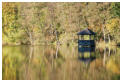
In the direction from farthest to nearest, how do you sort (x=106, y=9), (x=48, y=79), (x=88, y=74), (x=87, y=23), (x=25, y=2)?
(x=25, y=2) → (x=87, y=23) → (x=106, y=9) → (x=88, y=74) → (x=48, y=79)

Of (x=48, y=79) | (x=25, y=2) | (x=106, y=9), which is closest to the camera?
(x=48, y=79)

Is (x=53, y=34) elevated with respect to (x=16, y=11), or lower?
lower

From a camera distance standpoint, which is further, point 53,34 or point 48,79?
point 53,34

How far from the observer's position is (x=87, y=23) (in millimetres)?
29125

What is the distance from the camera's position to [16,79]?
8898mm

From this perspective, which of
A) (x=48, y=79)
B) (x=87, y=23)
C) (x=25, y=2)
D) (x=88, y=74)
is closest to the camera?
(x=48, y=79)

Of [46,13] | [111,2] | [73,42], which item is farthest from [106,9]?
[46,13]

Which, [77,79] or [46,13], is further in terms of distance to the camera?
[46,13]

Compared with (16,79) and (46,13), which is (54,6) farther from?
(16,79)

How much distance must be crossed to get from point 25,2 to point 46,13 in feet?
10.5

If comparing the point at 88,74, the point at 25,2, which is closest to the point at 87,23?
the point at 25,2

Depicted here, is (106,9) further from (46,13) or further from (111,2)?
(46,13)

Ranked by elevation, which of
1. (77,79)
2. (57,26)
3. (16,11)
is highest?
(16,11)

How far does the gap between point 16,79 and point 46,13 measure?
71.4 feet
